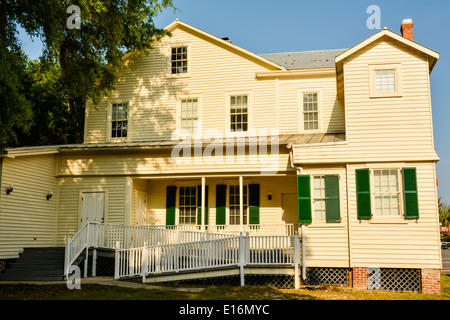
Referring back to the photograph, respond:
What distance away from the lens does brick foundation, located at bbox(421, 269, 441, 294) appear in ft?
41.9

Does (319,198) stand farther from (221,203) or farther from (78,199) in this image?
(78,199)

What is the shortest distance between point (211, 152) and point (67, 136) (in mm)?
12895

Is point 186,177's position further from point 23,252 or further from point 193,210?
point 23,252

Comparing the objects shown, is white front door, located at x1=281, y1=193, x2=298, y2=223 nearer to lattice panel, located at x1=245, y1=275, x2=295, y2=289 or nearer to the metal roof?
lattice panel, located at x1=245, y1=275, x2=295, y2=289

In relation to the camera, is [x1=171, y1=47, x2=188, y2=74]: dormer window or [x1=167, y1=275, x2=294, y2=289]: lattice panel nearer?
[x1=167, y1=275, x2=294, y2=289]: lattice panel

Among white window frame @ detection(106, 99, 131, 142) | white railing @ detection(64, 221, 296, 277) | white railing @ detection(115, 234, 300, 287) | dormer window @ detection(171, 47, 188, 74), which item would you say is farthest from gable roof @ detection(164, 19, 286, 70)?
white railing @ detection(115, 234, 300, 287)

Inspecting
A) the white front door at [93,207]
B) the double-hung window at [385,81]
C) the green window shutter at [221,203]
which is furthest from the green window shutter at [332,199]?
the white front door at [93,207]

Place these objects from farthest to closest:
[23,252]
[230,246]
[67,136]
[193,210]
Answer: [67,136], [193,210], [23,252], [230,246]

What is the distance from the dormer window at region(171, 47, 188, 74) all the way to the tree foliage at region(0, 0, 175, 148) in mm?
969

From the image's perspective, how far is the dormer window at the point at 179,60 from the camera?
18.8 metres

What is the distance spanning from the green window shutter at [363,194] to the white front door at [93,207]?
969 centimetres

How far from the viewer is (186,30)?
19.0 meters

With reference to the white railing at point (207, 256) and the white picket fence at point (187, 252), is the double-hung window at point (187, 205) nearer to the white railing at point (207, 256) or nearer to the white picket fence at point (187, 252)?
the white picket fence at point (187, 252)
